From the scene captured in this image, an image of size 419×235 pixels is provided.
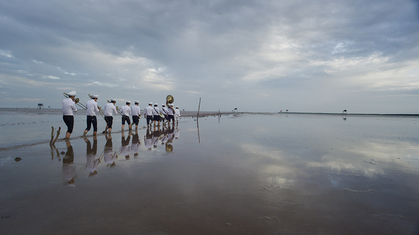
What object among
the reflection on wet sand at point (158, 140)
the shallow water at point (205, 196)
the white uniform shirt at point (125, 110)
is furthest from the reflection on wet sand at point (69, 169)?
the white uniform shirt at point (125, 110)

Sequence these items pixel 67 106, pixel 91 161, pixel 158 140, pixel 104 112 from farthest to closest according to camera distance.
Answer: pixel 104 112 < pixel 158 140 < pixel 67 106 < pixel 91 161

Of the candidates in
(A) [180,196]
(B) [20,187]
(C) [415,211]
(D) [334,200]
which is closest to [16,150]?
(B) [20,187]

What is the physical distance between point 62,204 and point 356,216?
18.5 feet

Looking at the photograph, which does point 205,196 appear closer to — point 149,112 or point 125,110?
point 125,110

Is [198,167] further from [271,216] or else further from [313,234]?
[313,234]

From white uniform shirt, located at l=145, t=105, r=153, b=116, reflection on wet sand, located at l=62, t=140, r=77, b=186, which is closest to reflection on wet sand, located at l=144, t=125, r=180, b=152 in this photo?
reflection on wet sand, located at l=62, t=140, r=77, b=186

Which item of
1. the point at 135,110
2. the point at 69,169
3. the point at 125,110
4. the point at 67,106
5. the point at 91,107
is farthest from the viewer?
the point at 135,110

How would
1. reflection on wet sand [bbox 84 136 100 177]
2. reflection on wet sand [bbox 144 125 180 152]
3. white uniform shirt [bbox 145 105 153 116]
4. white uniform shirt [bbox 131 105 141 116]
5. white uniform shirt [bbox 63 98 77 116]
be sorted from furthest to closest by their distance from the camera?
white uniform shirt [bbox 145 105 153 116] < white uniform shirt [bbox 131 105 141 116] < white uniform shirt [bbox 63 98 77 116] < reflection on wet sand [bbox 144 125 180 152] < reflection on wet sand [bbox 84 136 100 177]

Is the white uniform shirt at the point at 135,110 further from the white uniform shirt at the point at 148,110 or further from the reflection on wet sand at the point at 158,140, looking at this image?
the reflection on wet sand at the point at 158,140

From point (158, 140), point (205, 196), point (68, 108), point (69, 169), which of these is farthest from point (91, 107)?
point (205, 196)

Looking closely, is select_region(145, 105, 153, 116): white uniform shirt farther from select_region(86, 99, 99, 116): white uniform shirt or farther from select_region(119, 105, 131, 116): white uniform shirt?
select_region(86, 99, 99, 116): white uniform shirt

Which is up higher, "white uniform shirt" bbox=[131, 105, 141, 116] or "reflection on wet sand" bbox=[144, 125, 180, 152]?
"white uniform shirt" bbox=[131, 105, 141, 116]

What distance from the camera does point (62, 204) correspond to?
3.65m

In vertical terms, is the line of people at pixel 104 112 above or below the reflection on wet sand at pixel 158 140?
above
